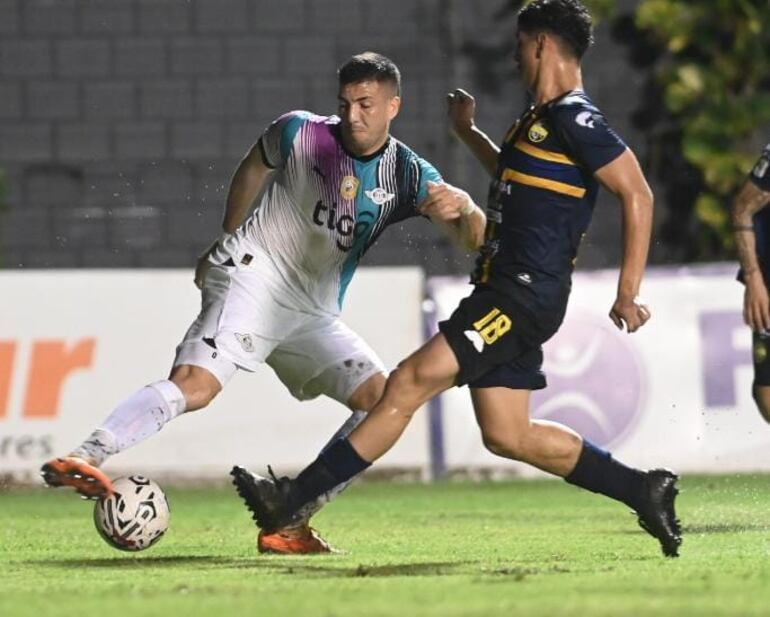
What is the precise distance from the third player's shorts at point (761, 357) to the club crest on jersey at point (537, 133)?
8.61 feet

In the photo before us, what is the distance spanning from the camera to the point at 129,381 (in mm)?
12531

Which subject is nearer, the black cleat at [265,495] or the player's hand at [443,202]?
the player's hand at [443,202]

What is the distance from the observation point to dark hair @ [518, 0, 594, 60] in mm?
7305

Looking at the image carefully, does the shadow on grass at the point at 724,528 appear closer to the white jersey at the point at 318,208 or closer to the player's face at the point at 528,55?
Result: the white jersey at the point at 318,208

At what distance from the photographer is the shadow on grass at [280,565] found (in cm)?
705

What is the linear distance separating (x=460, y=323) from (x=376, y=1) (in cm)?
822

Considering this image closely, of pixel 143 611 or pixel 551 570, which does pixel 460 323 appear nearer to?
pixel 551 570

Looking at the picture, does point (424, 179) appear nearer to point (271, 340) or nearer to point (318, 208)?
point (318, 208)

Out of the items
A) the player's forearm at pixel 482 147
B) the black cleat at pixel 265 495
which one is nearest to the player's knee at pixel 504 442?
the black cleat at pixel 265 495

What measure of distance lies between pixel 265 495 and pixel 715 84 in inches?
333

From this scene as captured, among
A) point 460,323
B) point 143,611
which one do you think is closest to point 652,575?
point 460,323

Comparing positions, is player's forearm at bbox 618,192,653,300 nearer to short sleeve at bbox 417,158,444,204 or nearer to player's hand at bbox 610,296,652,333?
player's hand at bbox 610,296,652,333

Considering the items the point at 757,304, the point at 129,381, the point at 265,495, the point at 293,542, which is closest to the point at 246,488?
the point at 265,495

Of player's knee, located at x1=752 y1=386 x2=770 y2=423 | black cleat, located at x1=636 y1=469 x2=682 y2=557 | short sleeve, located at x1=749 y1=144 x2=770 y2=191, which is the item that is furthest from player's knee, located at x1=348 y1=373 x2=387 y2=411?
player's knee, located at x1=752 y1=386 x2=770 y2=423
